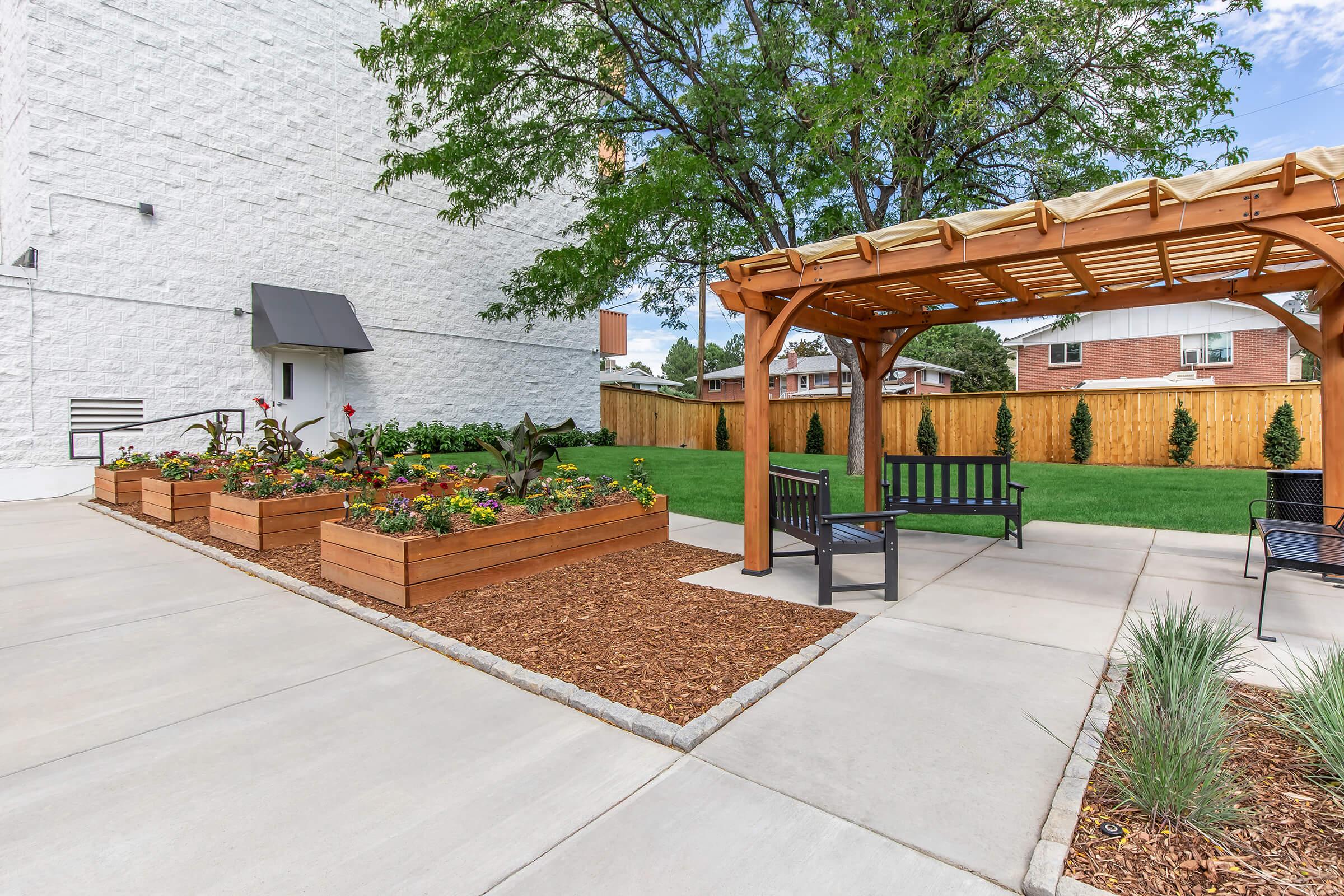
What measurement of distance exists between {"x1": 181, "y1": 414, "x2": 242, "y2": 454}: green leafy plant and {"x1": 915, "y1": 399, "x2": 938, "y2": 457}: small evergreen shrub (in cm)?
1458

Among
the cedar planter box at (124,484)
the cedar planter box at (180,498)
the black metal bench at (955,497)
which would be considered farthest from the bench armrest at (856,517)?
the cedar planter box at (124,484)

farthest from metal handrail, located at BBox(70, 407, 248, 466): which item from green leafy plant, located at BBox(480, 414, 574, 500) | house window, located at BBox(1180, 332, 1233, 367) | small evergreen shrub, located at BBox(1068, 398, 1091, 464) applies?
house window, located at BBox(1180, 332, 1233, 367)

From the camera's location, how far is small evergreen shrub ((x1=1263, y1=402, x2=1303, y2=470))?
1263cm

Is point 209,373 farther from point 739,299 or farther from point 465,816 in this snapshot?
point 465,816

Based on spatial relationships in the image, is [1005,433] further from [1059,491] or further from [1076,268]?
[1076,268]

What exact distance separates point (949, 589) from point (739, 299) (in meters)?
2.73

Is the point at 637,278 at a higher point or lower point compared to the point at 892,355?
higher

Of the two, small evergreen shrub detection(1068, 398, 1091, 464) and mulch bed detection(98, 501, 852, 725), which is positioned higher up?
small evergreen shrub detection(1068, 398, 1091, 464)

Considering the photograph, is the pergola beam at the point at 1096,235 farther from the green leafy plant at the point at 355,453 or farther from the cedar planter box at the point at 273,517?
the green leafy plant at the point at 355,453

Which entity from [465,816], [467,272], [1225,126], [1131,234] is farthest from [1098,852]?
[467,272]

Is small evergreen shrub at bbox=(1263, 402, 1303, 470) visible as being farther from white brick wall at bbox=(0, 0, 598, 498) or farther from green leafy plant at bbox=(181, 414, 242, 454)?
green leafy plant at bbox=(181, 414, 242, 454)

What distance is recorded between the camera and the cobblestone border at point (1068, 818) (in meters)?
1.77

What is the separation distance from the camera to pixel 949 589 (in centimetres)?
479

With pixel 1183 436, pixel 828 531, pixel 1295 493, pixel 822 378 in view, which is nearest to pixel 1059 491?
pixel 1295 493
